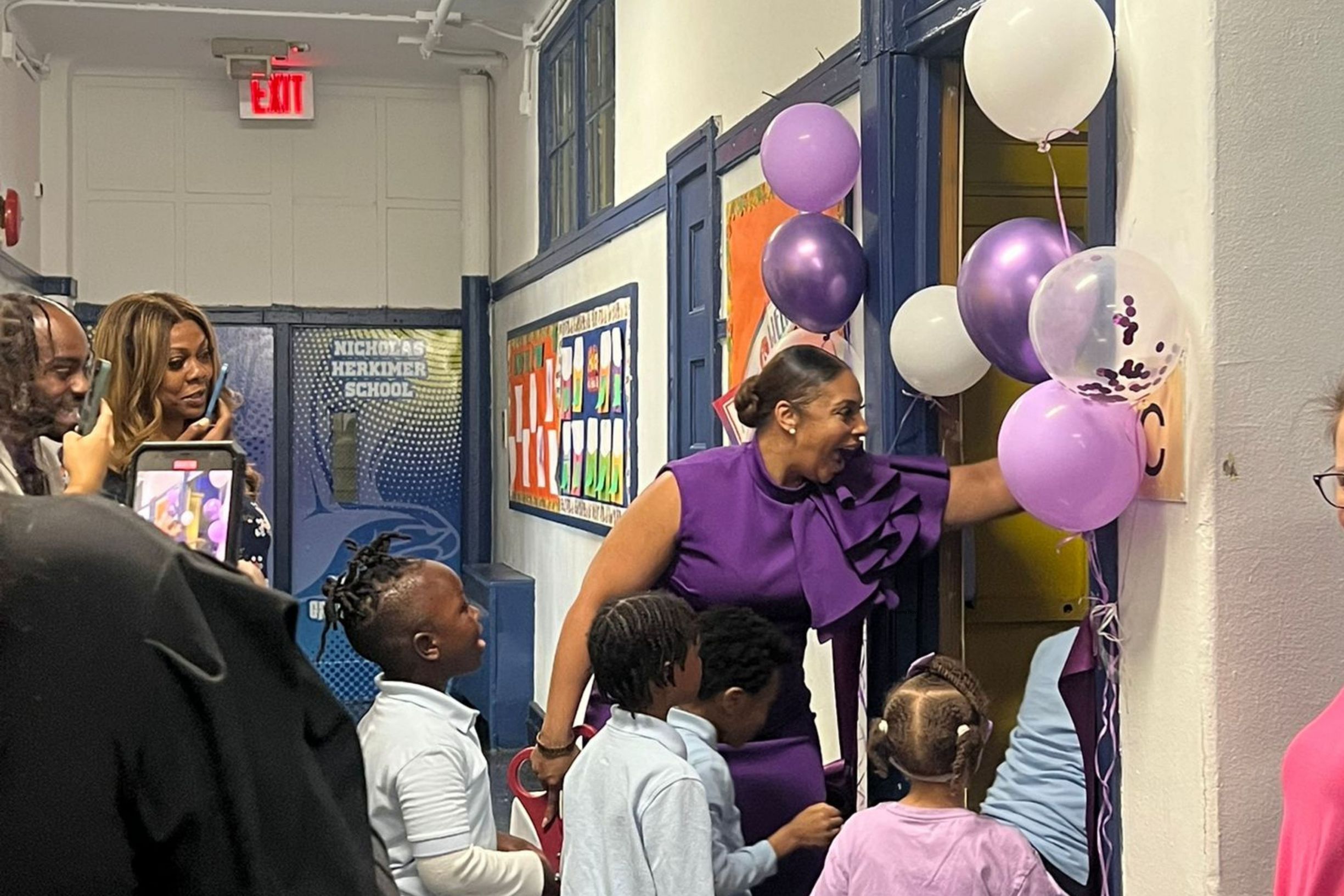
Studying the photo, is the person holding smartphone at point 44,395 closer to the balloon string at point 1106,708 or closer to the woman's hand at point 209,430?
the woman's hand at point 209,430

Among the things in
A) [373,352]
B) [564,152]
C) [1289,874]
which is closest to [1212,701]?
[1289,874]

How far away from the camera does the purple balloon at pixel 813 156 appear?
2.87 meters

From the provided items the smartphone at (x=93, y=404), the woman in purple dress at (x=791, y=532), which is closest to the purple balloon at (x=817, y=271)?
the woman in purple dress at (x=791, y=532)

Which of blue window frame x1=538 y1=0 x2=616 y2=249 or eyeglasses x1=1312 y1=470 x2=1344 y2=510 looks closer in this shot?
eyeglasses x1=1312 y1=470 x2=1344 y2=510

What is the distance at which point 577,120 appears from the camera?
614cm

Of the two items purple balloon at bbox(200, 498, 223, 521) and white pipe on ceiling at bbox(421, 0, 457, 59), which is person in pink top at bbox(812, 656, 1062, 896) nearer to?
purple balloon at bbox(200, 498, 223, 521)

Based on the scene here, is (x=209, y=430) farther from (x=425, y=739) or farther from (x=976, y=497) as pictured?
(x=976, y=497)

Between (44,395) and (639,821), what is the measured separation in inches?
38.6

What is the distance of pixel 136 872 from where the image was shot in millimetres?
820

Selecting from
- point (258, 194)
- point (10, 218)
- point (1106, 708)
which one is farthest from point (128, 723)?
point (258, 194)

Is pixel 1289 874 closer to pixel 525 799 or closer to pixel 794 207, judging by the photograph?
pixel 525 799

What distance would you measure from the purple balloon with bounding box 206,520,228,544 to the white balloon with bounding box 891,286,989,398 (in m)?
1.23

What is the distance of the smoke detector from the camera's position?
7441 millimetres

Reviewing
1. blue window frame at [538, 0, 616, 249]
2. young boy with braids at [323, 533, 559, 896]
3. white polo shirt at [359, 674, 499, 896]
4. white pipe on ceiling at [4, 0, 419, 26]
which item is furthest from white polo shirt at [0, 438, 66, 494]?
white pipe on ceiling at [4, 0, 419, 26]
